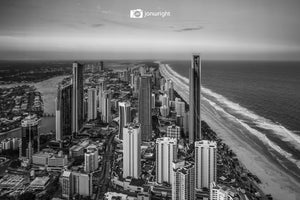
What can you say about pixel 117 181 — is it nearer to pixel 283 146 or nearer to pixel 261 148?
pixel 261 148

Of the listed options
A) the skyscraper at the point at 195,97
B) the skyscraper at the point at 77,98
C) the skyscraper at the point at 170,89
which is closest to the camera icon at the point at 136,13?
the skyscraper at the point at 195,97

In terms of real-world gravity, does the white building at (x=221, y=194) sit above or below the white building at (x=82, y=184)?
above

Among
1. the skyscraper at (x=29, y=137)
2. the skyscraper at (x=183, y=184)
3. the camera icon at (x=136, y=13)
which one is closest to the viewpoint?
the skyscraper at (x=183, y=184)

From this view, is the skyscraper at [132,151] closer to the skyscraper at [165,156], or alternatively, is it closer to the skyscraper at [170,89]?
the skyscraper at [165,156]

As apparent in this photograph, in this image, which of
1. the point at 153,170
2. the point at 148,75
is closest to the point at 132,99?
the point at 148,75

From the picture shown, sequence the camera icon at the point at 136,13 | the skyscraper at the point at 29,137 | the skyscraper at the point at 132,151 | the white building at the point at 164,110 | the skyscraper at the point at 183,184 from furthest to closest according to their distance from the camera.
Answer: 1. the white building at the point at 164,110
2. the skyscraper at the point at 29,137
3. the camera icon at the point at 136,13
4. the skyscraper at the point at 132,151
5. the skyscraper at the point at 183,184
